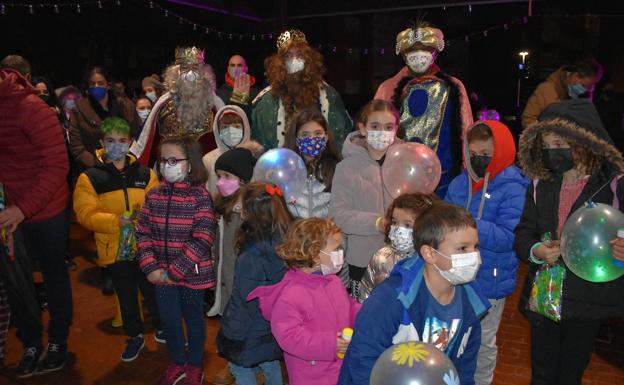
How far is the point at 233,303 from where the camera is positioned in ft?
9.07

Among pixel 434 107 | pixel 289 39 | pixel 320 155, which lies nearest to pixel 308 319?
pixel 320 155

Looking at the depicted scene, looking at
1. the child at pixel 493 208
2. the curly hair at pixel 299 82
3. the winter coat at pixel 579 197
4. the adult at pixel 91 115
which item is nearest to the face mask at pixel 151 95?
the adult at pixel 91 115

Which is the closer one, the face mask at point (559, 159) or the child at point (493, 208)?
the face mask at point (559, 159)

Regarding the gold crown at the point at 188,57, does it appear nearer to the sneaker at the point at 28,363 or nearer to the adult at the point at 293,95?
the adult at the point at 293,95

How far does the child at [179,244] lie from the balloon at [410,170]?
1.15 meters

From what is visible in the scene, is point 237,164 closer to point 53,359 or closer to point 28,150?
point 28,150

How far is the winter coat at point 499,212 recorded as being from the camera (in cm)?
295

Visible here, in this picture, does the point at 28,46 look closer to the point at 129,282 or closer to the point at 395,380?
the point at 129,282

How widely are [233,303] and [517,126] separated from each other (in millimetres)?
9887

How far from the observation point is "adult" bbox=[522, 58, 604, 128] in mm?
5277

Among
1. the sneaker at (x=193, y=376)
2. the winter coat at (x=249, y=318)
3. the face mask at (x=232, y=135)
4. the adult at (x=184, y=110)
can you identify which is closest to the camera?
the winter coat at (x=249, y=318)

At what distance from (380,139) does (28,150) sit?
2.23 meters

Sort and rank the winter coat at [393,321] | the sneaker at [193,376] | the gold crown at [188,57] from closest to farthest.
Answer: the winter coat at [393,321] → the sneaker at [193,376] → the gold crown at [188,57]

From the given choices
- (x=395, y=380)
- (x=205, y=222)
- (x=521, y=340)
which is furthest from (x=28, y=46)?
(x=395, y=380)
